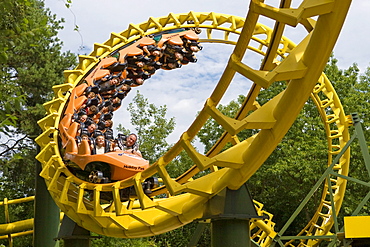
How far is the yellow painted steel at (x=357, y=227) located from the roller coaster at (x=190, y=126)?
1.08 meters

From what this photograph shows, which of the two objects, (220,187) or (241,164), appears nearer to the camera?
(241,164)

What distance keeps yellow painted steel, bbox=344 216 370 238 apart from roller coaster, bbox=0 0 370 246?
3.54 feet

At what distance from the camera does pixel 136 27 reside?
842cm

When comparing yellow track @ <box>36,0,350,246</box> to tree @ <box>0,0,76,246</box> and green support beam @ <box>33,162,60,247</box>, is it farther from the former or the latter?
tree @ <box>0,0,76,246</box>

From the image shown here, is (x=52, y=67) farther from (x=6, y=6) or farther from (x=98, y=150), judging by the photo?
(x=6, y=6)

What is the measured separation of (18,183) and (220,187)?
1461cm

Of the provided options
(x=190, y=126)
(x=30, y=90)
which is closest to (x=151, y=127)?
(x=30, y=90)

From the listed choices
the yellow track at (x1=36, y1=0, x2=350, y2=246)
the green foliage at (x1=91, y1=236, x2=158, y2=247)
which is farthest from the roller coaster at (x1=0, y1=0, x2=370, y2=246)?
the green foliage at (x1=91, y1=236, x2=158, y2=247)

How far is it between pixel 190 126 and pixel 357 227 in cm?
257

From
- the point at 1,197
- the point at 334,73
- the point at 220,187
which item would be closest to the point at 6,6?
the point at 220,187

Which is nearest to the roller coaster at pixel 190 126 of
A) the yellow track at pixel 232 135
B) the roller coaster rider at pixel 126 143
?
the yellow track at pixel 232 135

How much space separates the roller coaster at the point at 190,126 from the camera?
10.4 feet

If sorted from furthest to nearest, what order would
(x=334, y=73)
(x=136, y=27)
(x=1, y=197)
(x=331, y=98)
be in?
(x=334, y=73), (x=1, y=197), (x=331, y=98), (x=136, y=27)

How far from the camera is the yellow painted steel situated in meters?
5.29
